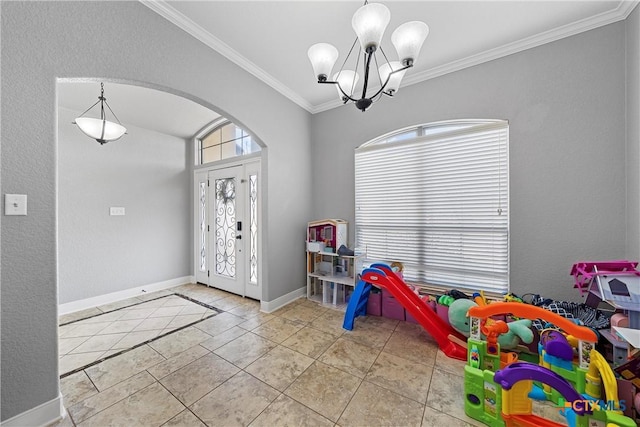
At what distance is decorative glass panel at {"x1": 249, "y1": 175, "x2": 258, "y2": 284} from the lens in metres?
3.48

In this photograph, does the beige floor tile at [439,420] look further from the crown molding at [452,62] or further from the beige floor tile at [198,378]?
the crown molding at [452,62]

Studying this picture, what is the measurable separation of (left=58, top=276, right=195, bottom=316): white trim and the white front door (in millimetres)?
737

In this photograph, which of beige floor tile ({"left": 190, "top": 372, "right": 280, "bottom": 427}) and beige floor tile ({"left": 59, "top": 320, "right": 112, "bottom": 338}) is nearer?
beige floor tile ({"left": 190, "top": 372, "right": 280, "bottom": 427})

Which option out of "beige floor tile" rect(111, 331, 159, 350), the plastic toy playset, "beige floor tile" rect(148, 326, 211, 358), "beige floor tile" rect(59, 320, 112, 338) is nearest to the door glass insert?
"beige floor tile" rect(59, 320, 112, 338)

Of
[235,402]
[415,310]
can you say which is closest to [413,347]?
[415,310]

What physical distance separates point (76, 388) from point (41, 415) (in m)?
0.34

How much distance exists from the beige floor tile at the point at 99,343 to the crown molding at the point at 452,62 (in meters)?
3.20

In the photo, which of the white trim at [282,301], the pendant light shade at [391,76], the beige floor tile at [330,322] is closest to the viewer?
the pendant light shade at [391,76]

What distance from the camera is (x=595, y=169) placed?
203cm

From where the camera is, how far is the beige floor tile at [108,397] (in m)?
1.47

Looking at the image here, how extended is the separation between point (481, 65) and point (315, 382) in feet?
11.9

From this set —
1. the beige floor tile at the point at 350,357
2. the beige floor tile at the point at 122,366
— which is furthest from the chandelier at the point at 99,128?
the beige floor tile at the point at 350,357

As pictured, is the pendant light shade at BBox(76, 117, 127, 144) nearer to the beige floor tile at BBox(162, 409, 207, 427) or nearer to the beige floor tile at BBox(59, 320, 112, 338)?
the beige floor tile at BBox(59, 320, 112, 338)

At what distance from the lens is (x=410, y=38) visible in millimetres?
1377
